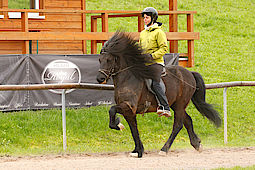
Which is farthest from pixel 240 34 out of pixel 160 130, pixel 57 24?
pixel 160 130

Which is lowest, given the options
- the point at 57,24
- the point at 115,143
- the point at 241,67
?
the point at 115,143

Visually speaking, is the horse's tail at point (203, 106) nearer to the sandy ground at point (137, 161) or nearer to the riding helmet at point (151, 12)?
the sandy ground at point (137, 161)

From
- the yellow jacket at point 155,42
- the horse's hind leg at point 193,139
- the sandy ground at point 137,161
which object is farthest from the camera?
the horse's hind leg at point 193,139

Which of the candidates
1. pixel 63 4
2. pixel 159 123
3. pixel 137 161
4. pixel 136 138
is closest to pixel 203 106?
pixel 136 138

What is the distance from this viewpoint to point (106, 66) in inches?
331

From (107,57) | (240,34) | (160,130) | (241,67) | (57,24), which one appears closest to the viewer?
(107,57)

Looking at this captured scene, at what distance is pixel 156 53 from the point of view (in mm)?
8906

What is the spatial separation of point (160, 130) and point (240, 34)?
50.2ft

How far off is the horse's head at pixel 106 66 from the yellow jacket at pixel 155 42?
750mm

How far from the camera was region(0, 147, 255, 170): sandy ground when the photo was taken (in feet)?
25.1

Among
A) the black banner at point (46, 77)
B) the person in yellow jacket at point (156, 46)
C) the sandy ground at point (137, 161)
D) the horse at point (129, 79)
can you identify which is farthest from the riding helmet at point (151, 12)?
the black banner at point (46, 77)

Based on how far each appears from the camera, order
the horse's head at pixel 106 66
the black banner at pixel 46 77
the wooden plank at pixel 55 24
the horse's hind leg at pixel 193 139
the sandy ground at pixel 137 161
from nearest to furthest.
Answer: the sandy ground at pixel 137 161 → the horse's head at pixel 106 66 → the horse's hind leg at pixel 193 139 → the black banner at pixel 46 77 → the wooden plank at pixel 55 24

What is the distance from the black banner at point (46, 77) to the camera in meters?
12.8

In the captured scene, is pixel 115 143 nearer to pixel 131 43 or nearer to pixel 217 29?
pixel 131 43
